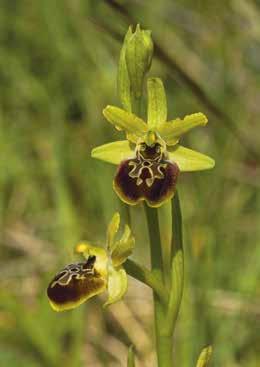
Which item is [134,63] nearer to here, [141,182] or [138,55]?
[138,55]

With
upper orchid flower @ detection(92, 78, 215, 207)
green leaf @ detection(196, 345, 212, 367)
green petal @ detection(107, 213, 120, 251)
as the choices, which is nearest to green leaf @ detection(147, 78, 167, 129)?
upper orchid flower @ detection(92, 78, 215, 207)

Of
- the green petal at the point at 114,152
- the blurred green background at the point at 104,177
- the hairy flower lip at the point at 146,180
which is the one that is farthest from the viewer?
the blurred green background at the point at 104,177

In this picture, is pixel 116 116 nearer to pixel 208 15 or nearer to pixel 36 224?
pixel 36 224

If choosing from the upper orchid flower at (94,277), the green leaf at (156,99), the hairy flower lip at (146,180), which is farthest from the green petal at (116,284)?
the green leaf at (156,99)

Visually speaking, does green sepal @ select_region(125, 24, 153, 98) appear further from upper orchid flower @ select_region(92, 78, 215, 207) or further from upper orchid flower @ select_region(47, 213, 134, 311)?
upper orchid flower @ select_region(47, 213, 134, 311)

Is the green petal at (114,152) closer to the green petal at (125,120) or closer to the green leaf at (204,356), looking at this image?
the green petal at (125,120)

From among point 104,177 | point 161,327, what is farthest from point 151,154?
point 104,177

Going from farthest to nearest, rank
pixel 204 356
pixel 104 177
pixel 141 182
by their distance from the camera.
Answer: pixel 104 177 → pixel 204 356 → pixel 141 182
